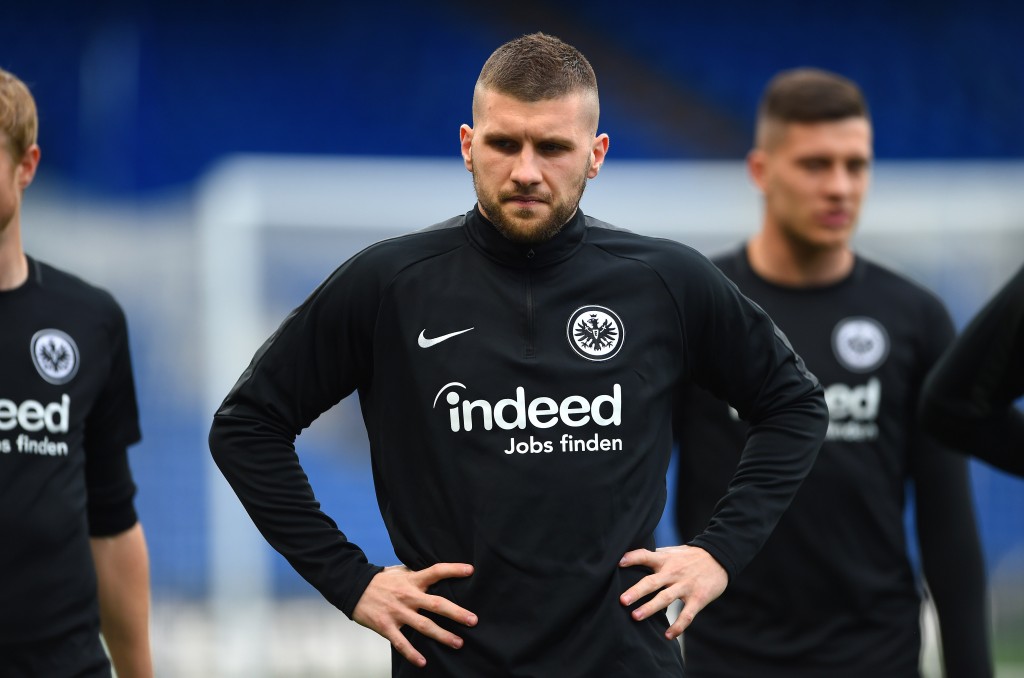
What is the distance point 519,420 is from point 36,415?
133cm

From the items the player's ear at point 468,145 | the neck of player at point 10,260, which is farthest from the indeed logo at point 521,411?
the neck of player at point 10,260

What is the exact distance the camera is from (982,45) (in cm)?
1196

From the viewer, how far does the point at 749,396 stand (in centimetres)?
310

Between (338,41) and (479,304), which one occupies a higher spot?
(338,41)

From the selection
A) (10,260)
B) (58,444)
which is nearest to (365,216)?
(10,260)

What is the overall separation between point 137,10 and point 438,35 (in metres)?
2.35

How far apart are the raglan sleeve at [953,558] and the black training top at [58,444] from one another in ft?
7.40

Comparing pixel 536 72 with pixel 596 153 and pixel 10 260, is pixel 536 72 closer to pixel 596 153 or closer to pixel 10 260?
pixel 596 153

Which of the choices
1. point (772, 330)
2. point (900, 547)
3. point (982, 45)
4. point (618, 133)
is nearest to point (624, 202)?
point (618, 133)

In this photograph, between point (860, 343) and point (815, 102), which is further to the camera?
point (815, 102)

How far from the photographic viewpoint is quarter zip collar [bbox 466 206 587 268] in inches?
116

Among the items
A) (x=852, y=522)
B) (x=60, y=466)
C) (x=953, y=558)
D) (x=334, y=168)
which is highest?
(x=334, y=168)

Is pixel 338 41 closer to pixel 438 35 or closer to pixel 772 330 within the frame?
pixel 438 35

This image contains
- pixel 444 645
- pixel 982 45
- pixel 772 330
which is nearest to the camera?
pixel 444 645
